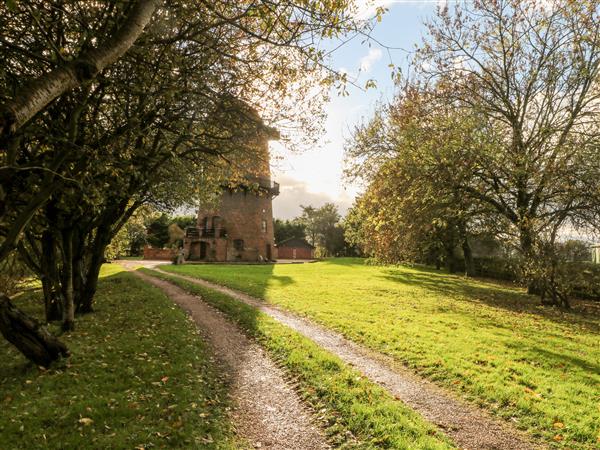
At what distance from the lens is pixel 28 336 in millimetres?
7438

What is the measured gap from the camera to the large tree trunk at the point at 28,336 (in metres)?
7.05

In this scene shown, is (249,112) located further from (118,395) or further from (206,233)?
(206,233)

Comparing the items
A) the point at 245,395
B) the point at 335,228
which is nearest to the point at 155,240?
the point at 335,228

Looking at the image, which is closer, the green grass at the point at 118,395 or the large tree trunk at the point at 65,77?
the large tree trunk at the point at 65,77


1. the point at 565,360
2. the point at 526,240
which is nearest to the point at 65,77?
the point at 565,360

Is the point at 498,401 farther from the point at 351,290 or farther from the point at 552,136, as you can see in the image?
the point at 552,136

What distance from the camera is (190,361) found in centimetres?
836

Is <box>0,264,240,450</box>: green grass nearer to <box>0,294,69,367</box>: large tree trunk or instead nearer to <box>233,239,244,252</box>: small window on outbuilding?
<box>0,294,69,367</box>: large tree trunk

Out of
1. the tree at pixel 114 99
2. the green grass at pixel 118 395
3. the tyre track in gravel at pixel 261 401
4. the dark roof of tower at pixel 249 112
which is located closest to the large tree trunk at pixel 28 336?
the green grass at pixel 118 395

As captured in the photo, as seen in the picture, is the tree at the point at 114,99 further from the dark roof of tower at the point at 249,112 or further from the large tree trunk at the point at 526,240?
the large tree trunk at the point at 526,240

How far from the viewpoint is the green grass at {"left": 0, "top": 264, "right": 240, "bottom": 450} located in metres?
5.20

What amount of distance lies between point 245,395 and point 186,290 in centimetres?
1356

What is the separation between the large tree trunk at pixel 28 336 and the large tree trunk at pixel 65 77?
4.83 m

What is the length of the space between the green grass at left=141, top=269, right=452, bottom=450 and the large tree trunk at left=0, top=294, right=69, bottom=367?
4.78 meters
